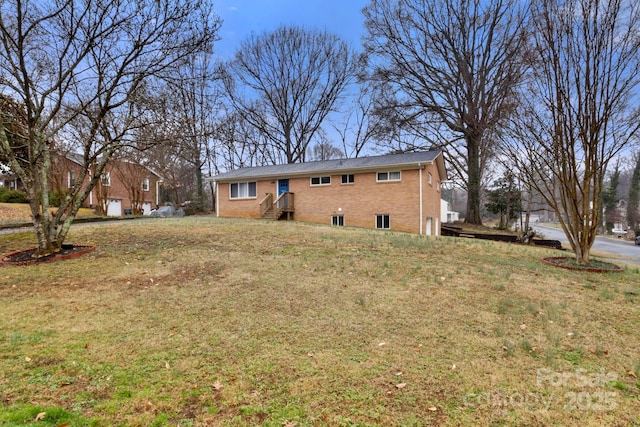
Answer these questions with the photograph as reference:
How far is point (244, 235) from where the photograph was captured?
11180mm

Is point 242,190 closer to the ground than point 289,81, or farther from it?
closer to the ground

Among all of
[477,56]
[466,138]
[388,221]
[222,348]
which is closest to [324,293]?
[222,348]

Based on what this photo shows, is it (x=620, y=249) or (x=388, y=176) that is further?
(x=620, y=249)

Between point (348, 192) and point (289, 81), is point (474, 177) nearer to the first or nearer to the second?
point (348, 192)

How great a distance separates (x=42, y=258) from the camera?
7363 mm

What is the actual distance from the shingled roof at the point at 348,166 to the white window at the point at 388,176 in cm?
41

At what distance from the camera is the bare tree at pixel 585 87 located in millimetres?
Answer: 7930

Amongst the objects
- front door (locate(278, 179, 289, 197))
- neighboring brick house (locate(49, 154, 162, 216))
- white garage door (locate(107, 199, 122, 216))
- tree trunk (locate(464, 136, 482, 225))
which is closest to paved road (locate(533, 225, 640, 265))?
tree trunk (locate(464, 136, 482, 225))

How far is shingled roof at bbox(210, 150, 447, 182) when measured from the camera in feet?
57.3

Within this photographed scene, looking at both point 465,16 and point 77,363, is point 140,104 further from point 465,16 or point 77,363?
point 465,16

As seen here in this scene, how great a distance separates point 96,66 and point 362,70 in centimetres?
2232

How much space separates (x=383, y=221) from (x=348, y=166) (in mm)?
3723

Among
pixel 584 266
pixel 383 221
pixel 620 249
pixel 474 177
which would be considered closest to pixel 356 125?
pixel 474 177

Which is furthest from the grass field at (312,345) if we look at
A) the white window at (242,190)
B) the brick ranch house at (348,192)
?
the white window at (242,190)
